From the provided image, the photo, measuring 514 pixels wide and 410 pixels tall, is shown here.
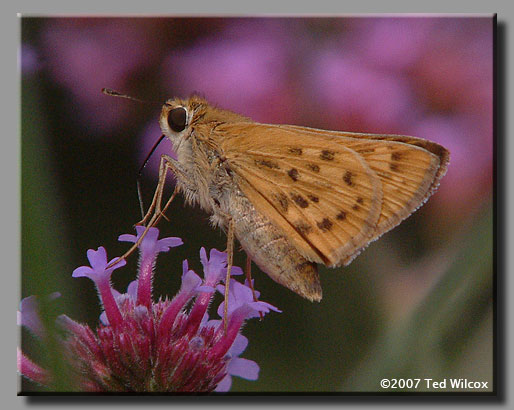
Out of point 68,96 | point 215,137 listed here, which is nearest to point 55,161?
point 68,96

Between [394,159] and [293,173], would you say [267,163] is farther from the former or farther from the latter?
[394,159]

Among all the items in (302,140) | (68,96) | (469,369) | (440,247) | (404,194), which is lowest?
(469,369)

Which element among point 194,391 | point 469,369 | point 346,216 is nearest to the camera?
point 194,391

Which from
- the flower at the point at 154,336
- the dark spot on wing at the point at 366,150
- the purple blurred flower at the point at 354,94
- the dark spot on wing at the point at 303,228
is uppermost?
the purple blurred flower at the point at 354,94

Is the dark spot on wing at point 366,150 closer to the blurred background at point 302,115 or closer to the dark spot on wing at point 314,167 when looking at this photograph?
the dark spot on wing at point 314,167

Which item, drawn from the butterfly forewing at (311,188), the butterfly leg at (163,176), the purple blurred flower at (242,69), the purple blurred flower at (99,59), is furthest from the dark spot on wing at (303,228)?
the purple blurred flower at (99,59)

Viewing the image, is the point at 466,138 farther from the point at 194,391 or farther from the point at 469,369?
the point at 194,391

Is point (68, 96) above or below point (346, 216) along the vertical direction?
above
